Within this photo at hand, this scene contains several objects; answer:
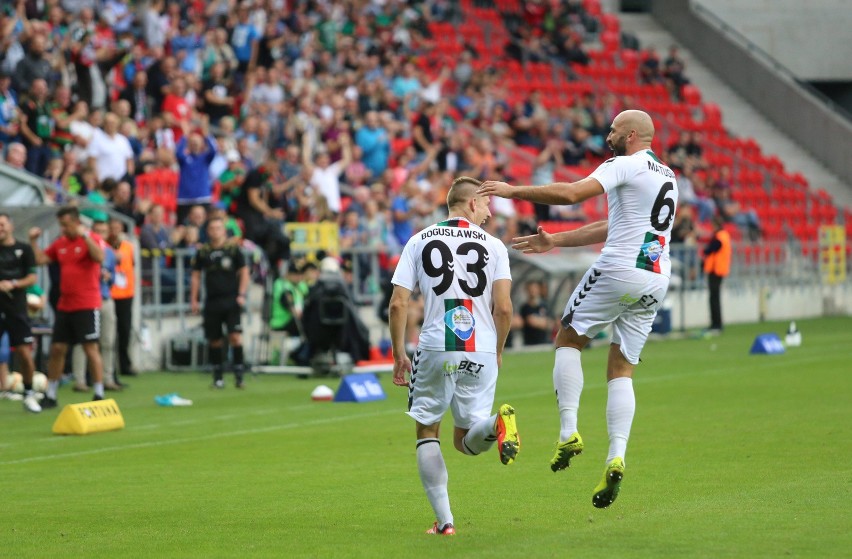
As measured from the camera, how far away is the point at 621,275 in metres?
8.88

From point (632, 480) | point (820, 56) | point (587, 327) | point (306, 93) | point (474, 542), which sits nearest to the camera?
point (474, 542)

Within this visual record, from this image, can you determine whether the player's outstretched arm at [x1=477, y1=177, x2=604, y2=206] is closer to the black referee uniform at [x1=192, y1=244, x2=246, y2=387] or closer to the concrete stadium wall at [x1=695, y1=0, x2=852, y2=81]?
the black referee uniform at [x1=192, y1=244, x2=246, y2=387]

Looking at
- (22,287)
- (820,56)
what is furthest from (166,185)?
(820,56)

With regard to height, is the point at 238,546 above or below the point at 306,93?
below

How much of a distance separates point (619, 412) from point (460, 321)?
1.26 meters

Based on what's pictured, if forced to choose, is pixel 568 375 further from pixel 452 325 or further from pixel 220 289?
pixel 220 289

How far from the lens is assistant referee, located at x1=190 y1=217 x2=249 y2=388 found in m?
18.6

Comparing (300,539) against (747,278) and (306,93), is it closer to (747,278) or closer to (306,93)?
(306,93)

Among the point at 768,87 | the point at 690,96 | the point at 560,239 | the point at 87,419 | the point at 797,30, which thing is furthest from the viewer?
the point at 797,30

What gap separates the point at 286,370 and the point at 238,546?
41.4 feet

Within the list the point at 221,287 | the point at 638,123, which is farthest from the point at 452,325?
the point at 221,287

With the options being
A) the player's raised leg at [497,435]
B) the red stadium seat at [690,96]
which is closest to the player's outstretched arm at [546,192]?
the player's raised leg at [497,435]

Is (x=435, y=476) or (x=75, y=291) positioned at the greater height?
(x=75, y=291)

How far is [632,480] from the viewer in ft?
33.9
